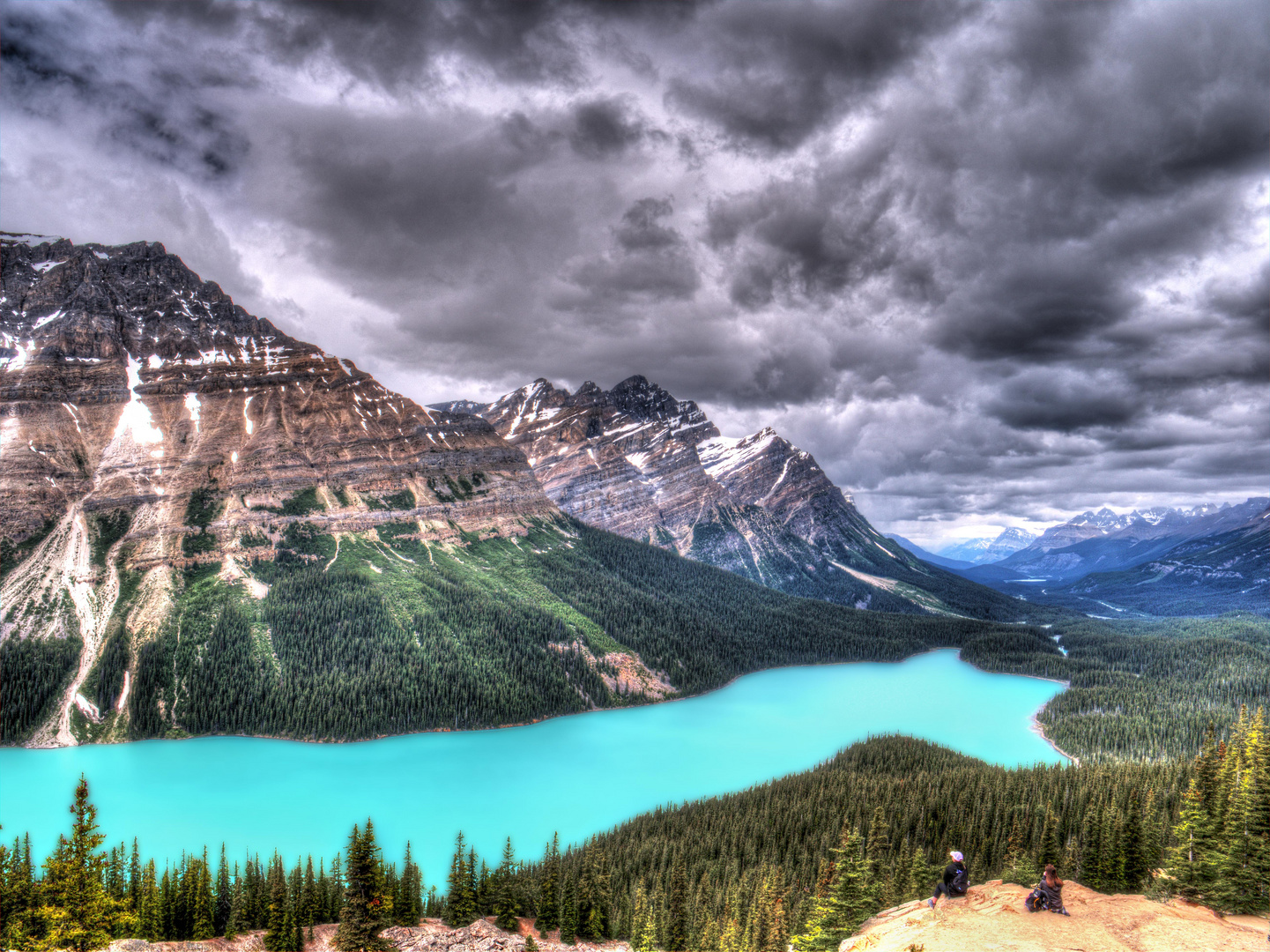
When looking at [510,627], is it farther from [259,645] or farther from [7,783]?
[7,783]

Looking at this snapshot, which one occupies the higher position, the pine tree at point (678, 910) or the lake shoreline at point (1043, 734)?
the pine tree at point (678, 910)

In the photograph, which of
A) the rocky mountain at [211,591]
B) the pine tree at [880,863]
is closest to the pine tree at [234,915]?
the pine tree at [880,863]

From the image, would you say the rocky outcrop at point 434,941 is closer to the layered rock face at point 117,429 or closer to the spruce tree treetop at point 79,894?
the spruce tree treetop at point 79,894

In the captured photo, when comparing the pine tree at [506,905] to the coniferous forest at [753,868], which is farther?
the pine tree at [506,905]

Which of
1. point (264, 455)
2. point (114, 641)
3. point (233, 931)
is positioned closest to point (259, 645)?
point (114, 641)

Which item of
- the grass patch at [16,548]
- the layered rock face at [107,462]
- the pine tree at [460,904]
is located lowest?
the pine tree at [460,904]

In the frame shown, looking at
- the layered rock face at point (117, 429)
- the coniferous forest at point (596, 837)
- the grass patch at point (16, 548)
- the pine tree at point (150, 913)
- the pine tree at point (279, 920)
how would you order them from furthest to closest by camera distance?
the layered rock face at point (117, 429)
the grass patch at point (16, 548)
the pine tree at point (150, 913)
the pine tree at point (279, 920)
the coniferous forest at point (596, 837)

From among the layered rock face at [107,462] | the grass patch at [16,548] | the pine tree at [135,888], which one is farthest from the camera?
the layered rock face at [107,462]
